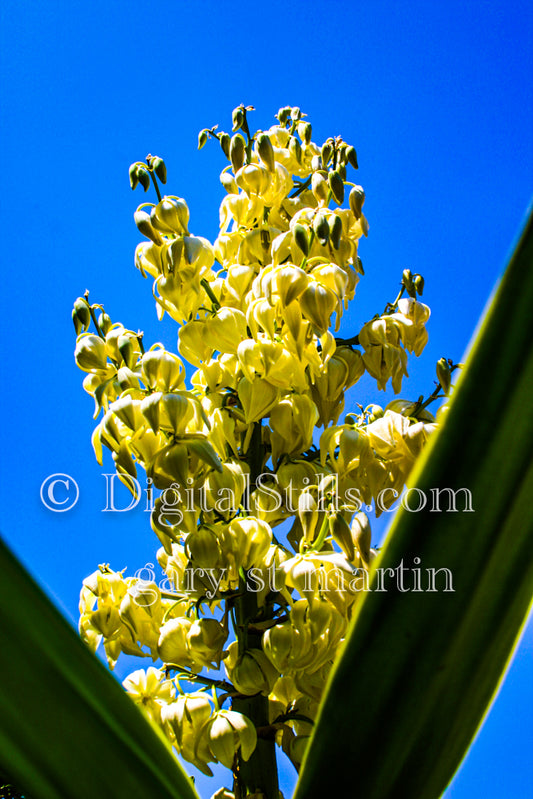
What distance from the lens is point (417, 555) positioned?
0.21 metres

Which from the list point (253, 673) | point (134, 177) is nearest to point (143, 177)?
point (134, 177)

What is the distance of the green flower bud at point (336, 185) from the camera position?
2.74ft

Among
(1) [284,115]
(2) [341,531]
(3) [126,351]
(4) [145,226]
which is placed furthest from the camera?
(1) [284,115]

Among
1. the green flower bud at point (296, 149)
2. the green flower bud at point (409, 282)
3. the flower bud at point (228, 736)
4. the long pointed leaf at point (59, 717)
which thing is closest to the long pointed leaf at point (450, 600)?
the long pointed leaf at point (59, 717)

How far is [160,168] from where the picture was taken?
2.74 feet

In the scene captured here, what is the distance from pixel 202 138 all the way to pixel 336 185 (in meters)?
0.28

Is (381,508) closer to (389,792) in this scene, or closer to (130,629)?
(130,629)

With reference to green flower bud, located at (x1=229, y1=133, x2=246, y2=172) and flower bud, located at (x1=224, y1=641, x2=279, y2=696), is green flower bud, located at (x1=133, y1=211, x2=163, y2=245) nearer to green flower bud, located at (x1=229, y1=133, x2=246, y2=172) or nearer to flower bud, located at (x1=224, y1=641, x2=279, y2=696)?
green flower bud, located at (x1=229, y1=133, x2=246, y2=172)

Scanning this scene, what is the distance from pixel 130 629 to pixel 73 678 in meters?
0.61

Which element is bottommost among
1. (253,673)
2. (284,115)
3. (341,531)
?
(253,673)

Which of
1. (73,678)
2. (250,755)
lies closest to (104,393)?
(250,755)

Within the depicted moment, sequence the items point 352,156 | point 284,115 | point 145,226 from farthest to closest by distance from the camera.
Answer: point 284,115
point 352,156
point 145,226

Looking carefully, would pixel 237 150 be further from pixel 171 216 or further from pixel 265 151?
pixel 171 216

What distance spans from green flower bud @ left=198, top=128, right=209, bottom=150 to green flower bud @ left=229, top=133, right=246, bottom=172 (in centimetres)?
9
